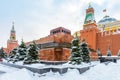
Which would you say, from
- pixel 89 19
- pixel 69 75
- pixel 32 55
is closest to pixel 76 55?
pixel 69 75

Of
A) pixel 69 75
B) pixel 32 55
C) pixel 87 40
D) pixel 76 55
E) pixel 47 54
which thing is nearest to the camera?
pixel 69 75

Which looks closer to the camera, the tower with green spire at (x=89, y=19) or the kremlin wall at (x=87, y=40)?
the kremlin wall at (x=87, y=40)

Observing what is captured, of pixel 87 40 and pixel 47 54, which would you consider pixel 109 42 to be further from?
pixel 47 54

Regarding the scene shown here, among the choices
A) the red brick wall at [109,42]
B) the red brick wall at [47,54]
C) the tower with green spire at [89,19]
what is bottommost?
the red brick wall at [47,54]

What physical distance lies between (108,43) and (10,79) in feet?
109

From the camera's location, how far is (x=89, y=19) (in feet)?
146

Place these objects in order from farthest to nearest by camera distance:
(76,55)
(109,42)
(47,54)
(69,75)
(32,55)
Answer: (109,42), (47,54), (32,55), (76,55), (69,75)

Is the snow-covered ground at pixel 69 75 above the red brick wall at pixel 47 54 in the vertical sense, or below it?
below

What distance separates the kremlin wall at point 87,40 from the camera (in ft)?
94.0

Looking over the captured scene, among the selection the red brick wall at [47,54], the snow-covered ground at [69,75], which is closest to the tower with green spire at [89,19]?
the red brick wall at [47,54]

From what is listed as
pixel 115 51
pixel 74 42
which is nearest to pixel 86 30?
pixel 115 51

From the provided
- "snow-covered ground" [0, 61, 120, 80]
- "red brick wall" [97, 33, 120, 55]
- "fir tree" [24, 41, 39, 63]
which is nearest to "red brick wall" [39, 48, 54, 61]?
"fir tree" [24, 41, 39, 63]

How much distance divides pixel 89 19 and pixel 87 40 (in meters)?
6.53

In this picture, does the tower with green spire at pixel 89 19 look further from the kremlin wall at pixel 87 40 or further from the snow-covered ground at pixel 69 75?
the snow-covered ground at pixel 69 75
